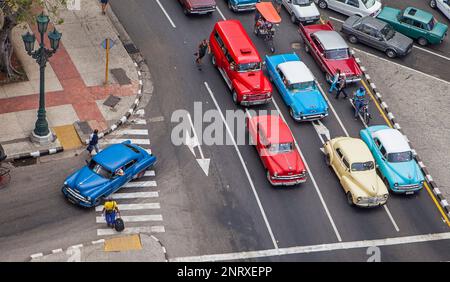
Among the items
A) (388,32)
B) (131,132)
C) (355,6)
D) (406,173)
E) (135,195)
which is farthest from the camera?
(355,6)

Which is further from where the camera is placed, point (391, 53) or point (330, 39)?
point (391, 53)

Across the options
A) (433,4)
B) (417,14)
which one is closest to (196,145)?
(417,14)

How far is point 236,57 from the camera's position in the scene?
135 feet

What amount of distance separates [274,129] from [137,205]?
7635 millimetres

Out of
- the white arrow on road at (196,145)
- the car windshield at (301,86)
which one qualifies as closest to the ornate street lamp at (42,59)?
the white arrow on road at (196,145)

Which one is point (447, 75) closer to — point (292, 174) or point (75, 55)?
point (292, 174)

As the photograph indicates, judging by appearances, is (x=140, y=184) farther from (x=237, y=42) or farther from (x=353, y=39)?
(x=353, y=39)

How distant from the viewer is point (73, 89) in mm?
40656

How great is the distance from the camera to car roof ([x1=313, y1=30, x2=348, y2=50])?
4391 centimetres

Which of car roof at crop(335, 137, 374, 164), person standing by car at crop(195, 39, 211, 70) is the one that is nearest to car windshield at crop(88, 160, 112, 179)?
person standing by car at crop(195, 39, 211, 70)

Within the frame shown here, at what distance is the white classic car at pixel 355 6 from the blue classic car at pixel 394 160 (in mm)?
11357

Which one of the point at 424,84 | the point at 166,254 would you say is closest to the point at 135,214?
the point at 166,254

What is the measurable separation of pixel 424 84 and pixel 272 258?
16.8 metres

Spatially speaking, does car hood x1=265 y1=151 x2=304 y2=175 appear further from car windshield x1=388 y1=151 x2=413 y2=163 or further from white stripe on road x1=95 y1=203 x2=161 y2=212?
white stripe on road x1=95 y1=203 x2=161 y2=212
